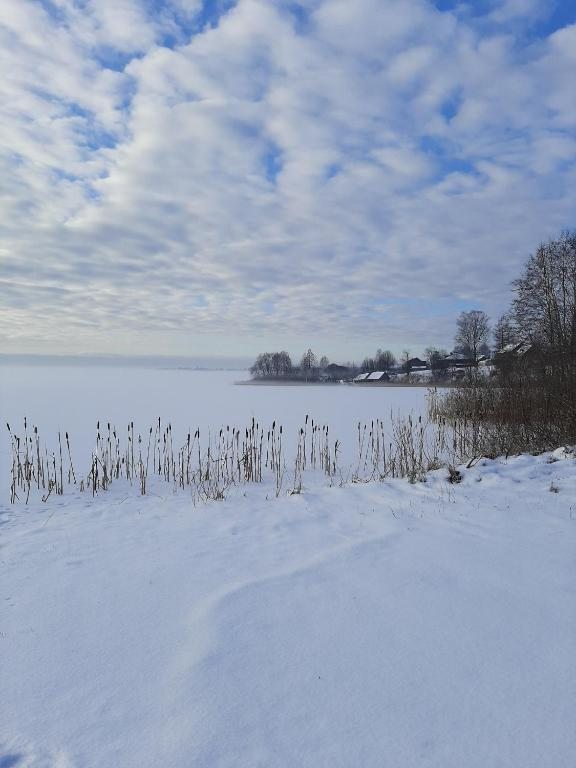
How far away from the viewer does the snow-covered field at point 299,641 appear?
73.1 inches

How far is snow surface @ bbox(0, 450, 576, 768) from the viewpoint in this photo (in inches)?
73.0

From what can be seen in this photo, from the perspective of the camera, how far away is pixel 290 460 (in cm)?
942

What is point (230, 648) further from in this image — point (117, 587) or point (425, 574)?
point (425, 574)

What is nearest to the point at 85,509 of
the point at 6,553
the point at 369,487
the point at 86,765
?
the point at 6,553

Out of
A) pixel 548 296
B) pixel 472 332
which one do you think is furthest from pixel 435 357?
pixel 548 296

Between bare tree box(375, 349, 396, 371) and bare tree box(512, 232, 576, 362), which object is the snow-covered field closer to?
bare tree box(512, 232, 576, 362)

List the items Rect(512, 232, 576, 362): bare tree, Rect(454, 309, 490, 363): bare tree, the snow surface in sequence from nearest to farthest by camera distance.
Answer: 1. the snow surface
2. Rect(512, 232, 576, 362): bare tree
3. Rect(454, 309, 490, 363): bare tree

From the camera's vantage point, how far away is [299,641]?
256 centimetres

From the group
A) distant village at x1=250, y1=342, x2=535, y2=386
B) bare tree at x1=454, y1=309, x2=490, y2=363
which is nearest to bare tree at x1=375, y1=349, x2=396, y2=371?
distant village at x1=250, y1=342, x2=535, y2=386

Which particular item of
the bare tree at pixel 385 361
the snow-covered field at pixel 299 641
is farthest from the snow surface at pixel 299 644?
the bare tree at pixel 385 361

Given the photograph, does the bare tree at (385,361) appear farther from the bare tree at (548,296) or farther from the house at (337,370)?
the bare tree at (548,296)

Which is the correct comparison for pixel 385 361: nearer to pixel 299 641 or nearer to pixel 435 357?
pixel 435 357

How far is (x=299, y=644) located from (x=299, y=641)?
27mm

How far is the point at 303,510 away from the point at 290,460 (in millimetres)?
3999
